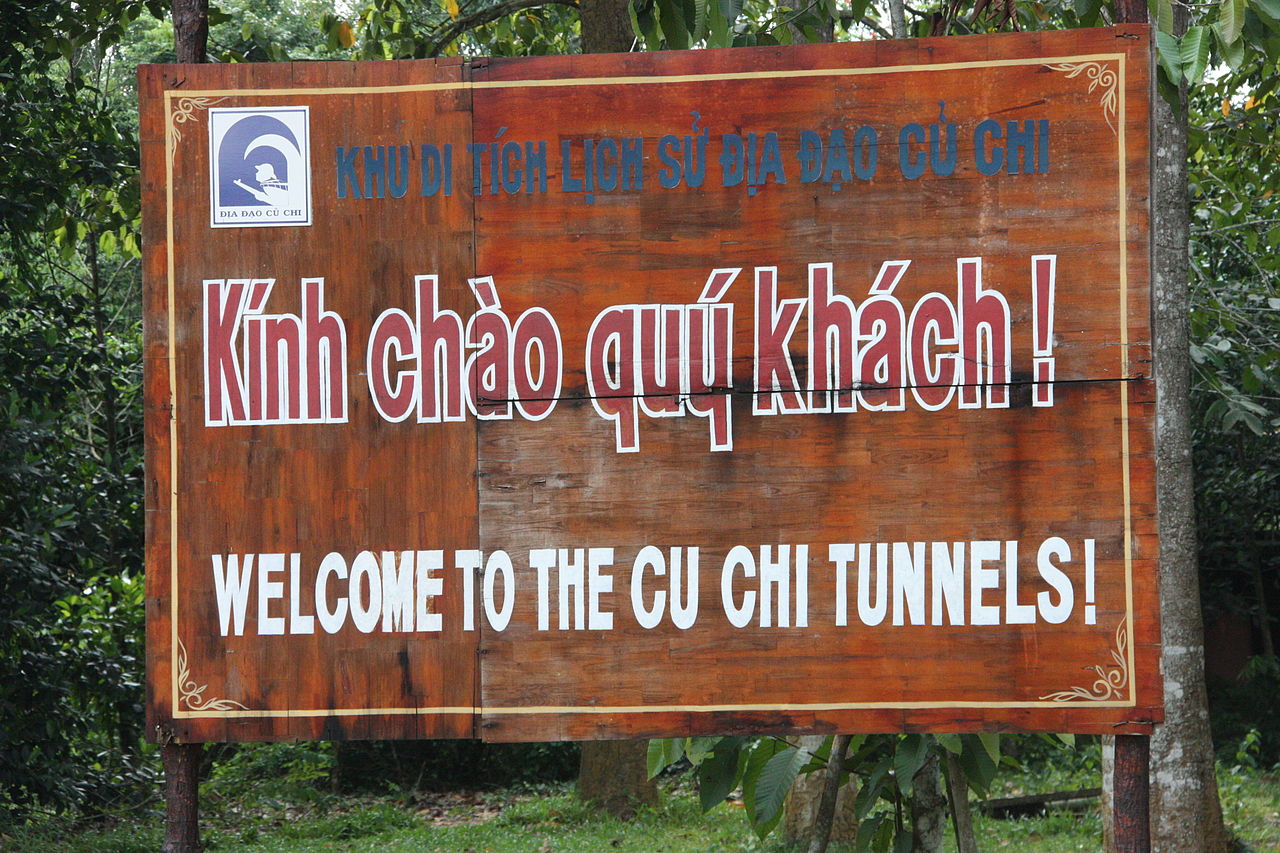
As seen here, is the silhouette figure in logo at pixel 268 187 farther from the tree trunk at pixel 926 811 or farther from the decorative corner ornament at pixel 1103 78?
the tree trunk at pixel 926 811

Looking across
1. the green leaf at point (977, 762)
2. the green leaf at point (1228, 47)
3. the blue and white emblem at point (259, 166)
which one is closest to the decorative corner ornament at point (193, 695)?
the blue and white emblem at point (259, 166)

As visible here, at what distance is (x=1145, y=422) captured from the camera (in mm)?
3490

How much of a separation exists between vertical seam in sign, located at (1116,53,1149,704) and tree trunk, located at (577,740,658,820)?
22.0ft

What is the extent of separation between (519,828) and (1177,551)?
216 inches

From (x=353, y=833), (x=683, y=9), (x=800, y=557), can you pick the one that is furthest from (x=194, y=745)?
(x=353, y=833)

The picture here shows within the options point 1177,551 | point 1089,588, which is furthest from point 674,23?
point 1177,551

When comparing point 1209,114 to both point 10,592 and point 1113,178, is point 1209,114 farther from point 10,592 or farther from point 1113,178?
point 10,592

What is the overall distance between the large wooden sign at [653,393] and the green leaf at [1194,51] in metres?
0.10

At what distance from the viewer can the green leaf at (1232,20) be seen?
Answer: 11.3 ft

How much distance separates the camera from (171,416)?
367 cm

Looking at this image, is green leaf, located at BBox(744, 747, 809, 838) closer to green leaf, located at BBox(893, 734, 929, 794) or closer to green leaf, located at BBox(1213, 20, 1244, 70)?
green leaf, located at BBox(893, 734, 929, 794)

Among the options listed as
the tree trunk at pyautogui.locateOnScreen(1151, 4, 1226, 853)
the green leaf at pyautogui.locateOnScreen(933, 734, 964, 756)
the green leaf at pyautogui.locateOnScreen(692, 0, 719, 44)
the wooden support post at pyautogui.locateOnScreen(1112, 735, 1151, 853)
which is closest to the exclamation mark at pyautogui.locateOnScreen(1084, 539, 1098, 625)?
the wooden support post at pyautogui.locateOnScreen(1112, 735, 1151, 853)

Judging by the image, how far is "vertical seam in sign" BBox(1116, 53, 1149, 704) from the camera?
3.47 m

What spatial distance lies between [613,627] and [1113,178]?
1928 mm
